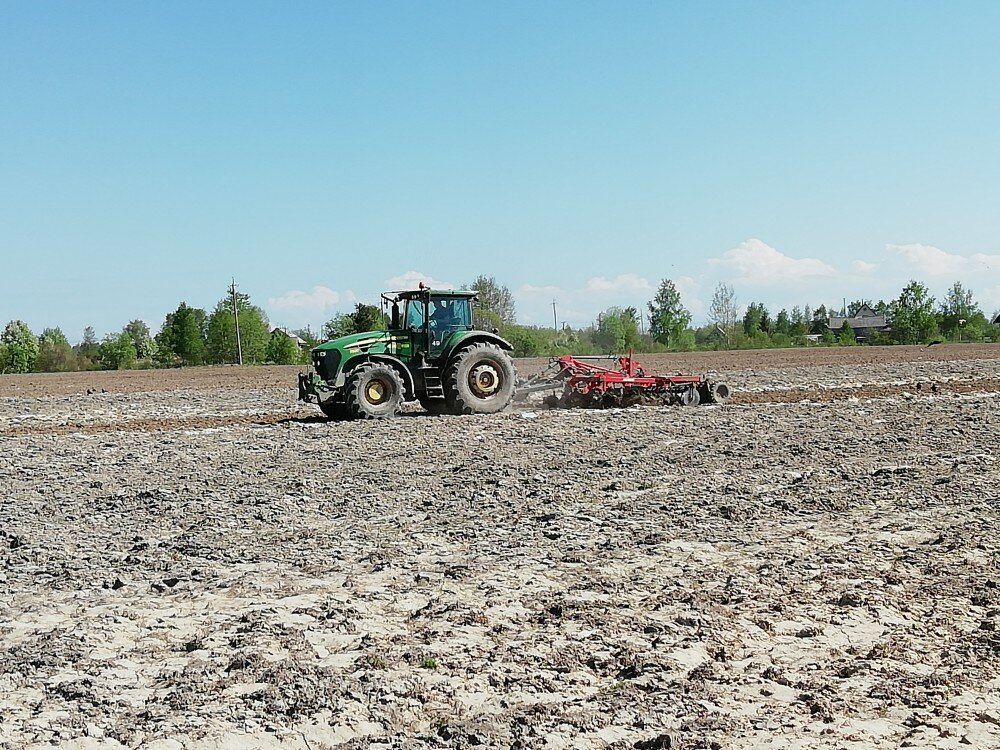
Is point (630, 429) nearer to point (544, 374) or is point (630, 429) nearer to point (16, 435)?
point (544, 374)

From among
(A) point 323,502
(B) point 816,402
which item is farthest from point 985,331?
(A) point 323,502

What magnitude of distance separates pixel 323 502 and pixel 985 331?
308 ft

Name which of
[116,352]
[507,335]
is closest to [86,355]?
[116,352]

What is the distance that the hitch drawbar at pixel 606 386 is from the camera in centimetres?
1861

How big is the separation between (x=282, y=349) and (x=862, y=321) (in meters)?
87.5

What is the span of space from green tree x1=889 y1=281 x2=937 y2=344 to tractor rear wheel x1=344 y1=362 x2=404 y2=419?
81737 millimetres

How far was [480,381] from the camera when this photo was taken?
17.6m

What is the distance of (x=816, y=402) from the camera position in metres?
20.0

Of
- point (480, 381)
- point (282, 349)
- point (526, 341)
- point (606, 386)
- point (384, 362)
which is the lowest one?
point (606, 386)

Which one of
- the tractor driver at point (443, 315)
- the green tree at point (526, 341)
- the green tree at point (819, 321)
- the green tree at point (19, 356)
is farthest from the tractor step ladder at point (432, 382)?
the green tree at point (819, 321)

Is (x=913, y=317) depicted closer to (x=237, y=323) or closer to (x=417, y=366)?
(x=237, y=323)

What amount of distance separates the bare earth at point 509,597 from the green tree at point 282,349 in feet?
216

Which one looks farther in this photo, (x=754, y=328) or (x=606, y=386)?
(x=754, y=328)

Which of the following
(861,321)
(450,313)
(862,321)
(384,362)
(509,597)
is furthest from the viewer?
(861,321)
